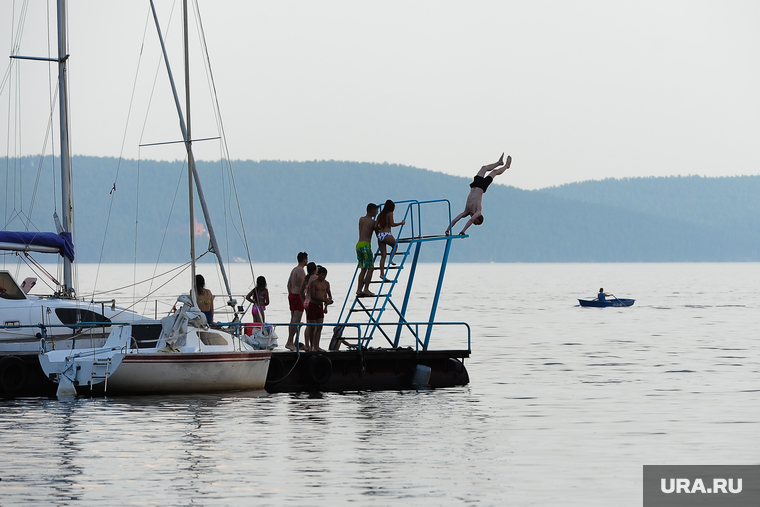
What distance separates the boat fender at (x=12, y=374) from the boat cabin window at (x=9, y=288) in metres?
2.58

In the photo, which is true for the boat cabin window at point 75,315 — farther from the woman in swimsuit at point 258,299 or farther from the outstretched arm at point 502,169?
the outstretched arm at point 502,169

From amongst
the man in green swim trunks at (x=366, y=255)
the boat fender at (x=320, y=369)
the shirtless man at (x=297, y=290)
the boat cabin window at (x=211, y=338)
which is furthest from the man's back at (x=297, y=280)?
the boat cabin window at (x=211, y=338)

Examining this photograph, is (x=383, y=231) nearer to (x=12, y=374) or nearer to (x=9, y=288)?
(x=12, y=374)

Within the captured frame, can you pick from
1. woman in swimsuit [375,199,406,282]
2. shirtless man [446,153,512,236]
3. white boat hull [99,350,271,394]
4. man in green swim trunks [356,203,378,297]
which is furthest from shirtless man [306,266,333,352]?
shirtless man [446,153,512,236]

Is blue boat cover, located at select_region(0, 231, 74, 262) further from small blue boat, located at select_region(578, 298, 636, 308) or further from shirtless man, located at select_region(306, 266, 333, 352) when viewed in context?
small blue boat, located at select_region(578, 298, 636, 308)

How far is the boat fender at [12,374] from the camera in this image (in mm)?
23875

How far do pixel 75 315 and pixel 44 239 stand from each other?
10.7 feet

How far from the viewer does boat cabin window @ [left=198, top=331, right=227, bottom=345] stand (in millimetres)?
24109

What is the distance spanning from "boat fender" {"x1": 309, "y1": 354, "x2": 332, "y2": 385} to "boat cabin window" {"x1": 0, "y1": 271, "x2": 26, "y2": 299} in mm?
6824

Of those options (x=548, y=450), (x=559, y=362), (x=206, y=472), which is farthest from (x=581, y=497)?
(x=559, y=362)

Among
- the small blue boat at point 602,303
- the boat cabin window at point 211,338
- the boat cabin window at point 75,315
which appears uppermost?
the boat cabin window at point 75,315

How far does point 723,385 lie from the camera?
101 feet

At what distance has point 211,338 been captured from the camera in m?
24.2

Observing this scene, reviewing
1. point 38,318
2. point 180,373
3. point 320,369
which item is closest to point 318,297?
point 320,369
